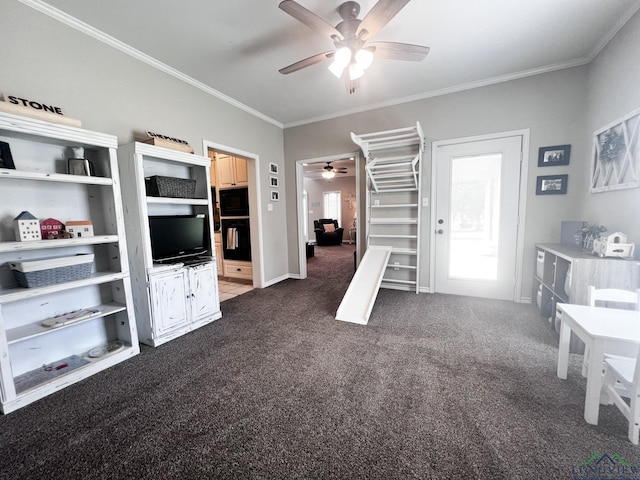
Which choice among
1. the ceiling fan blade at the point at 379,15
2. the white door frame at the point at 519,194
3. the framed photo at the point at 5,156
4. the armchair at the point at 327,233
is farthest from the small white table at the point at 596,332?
the armchair at the point at 327,233

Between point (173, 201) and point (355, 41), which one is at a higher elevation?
point (355, 41)

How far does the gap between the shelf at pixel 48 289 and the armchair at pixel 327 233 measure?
23.1 ft

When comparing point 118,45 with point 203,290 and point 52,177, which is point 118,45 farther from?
point 203,290

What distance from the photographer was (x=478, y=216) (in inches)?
131

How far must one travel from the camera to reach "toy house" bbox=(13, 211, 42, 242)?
1.65 metres

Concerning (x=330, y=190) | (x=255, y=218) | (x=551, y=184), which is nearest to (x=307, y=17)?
(x=255, y=218)

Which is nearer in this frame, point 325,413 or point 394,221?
point 325,413

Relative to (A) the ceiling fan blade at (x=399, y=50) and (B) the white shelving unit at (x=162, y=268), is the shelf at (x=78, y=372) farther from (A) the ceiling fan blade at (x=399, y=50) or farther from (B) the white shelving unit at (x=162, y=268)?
(A) the ceiling fan blade at (x=399, y=50)

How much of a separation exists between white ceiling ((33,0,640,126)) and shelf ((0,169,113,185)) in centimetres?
128

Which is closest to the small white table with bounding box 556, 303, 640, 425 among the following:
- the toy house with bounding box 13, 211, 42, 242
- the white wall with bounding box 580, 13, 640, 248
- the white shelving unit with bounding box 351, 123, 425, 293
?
the white wall with bounding box 580, 13, 640, 248

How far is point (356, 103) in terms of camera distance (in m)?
3.71

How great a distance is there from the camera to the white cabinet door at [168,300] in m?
2.33

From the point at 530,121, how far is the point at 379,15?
2.48 metres

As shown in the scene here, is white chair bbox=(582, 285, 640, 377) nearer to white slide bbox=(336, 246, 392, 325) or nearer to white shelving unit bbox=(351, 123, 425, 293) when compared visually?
white slide bbox=(336, 246, 392, 325)
